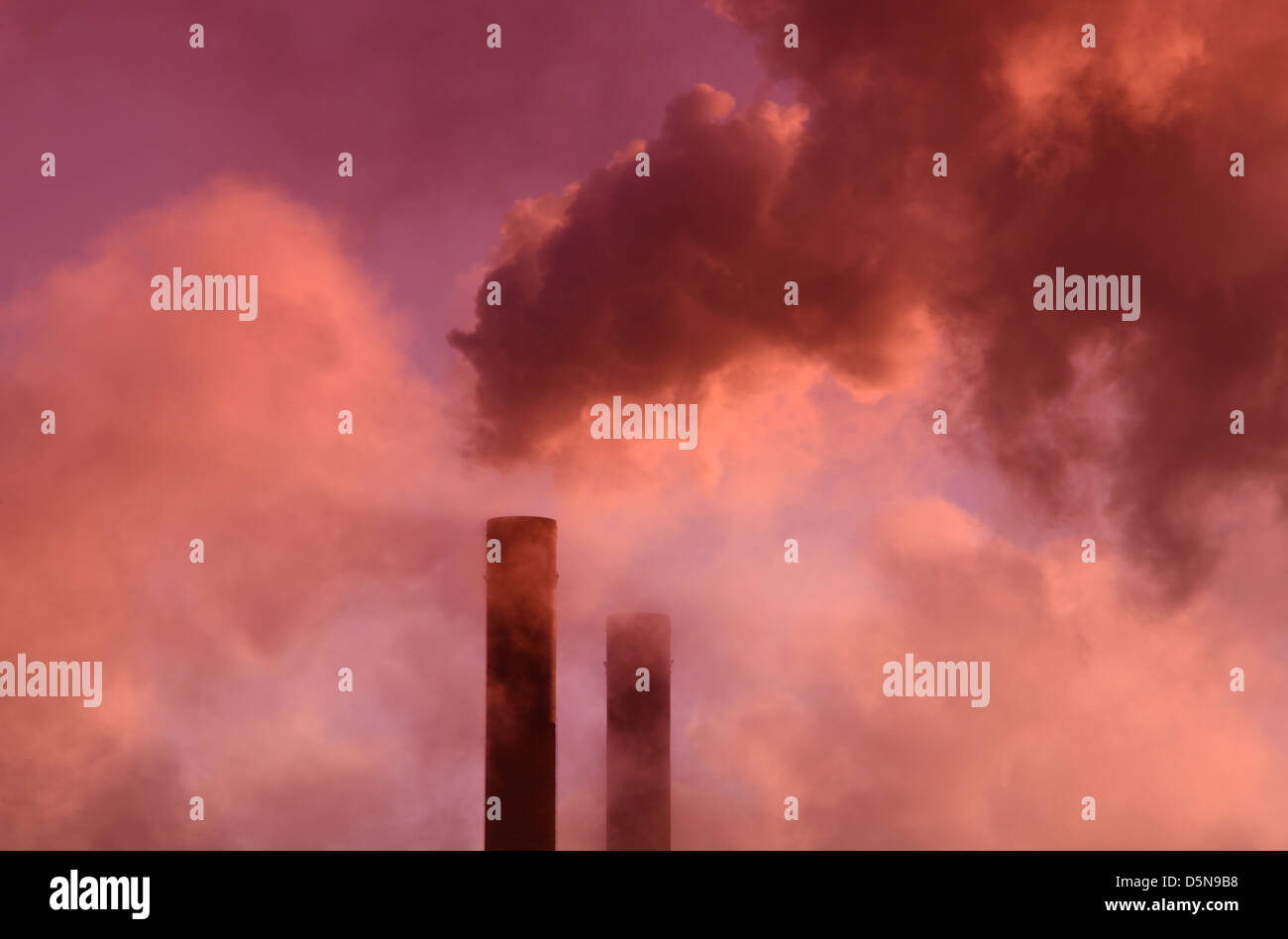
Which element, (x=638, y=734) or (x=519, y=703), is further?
(x=638, y=734)

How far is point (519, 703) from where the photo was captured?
1562 centimetres

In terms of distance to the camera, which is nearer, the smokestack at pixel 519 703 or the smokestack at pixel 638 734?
the smokestack at pixel 519 703

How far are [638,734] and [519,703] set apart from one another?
10.0 ft

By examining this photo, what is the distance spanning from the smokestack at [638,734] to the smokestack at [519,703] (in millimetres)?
2423

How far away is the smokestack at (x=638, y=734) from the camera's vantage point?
17.9 m

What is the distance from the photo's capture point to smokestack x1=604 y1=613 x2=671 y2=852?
58.6ft

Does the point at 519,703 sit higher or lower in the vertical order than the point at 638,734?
higher

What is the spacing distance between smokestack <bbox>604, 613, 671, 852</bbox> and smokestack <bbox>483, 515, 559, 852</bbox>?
2423 mm

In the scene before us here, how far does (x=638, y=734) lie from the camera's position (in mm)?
18016

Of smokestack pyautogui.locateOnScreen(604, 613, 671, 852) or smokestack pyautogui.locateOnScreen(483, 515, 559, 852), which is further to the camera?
smokestack pyautogui.locateOnScreen(604, 613, 671, 852)
